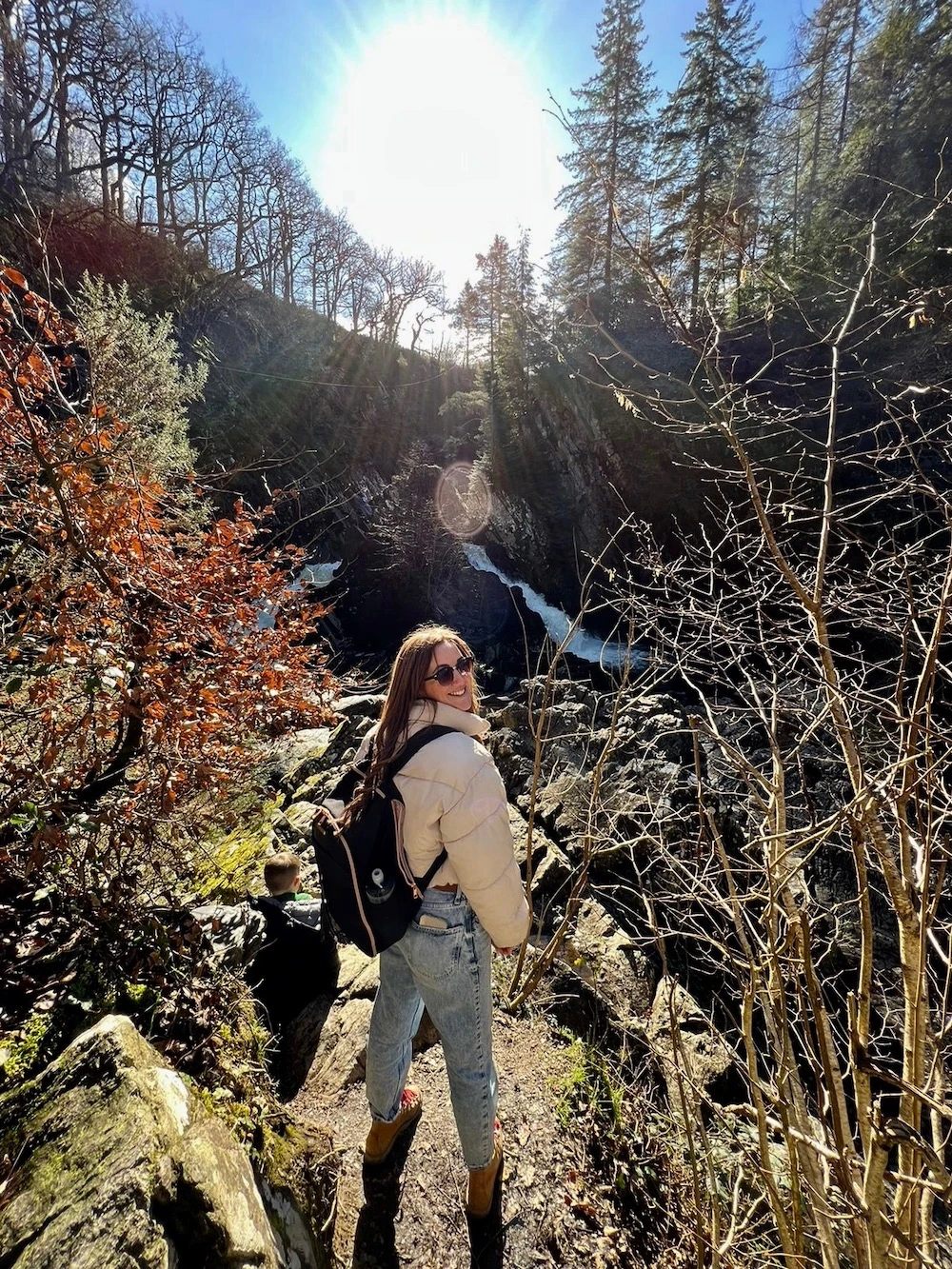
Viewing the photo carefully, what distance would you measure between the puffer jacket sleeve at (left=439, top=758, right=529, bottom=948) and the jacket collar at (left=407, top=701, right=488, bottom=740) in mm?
142

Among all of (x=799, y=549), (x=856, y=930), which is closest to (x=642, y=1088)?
(x=856, y=930)

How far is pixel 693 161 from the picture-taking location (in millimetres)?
17406

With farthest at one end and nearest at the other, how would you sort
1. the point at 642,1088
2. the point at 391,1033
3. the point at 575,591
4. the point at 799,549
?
the point at 575,591, the point at 799,549, the point at 642,1088, the point at 391,1033

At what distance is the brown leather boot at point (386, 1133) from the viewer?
213 centimetres

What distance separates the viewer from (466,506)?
1975cm

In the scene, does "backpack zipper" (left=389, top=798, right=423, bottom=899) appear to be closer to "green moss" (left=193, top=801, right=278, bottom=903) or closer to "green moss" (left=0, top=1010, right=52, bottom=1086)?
"green moss" (left=0, top=1010, right=52, bottom=1086)

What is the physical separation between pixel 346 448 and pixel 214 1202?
23399 millimetres

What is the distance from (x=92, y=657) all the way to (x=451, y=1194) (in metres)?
2.68

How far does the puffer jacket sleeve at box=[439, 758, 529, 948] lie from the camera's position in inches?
63.4

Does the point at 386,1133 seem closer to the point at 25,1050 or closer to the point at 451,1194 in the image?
the point at 451,1194

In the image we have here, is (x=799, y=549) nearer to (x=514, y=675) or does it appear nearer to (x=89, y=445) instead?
(x=514, y=675)

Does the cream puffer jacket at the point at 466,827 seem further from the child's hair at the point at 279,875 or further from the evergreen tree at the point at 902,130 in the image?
the evergreen tree at the point at 902,130

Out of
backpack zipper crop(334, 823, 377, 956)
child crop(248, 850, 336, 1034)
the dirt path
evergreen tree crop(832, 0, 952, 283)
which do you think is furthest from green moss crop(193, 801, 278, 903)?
evergreen tree crop(832, 0, 952, 283)

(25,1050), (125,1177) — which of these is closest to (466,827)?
(125,1177)
